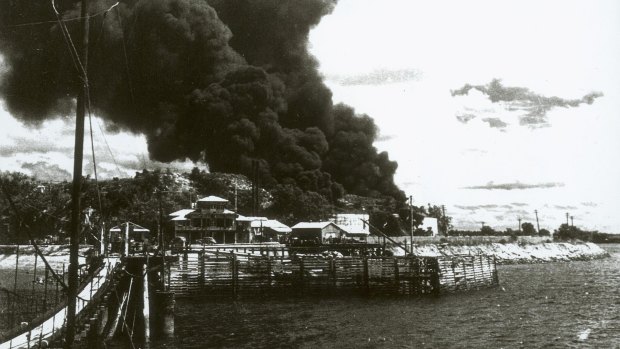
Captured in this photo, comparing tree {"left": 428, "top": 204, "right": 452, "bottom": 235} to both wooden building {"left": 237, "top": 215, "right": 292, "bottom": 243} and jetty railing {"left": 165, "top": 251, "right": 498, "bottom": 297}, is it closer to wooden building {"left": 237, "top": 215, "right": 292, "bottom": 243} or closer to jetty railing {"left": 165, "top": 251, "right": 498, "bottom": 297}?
wooden building {"left": 237, "top": 215, "right": 292, "bottom": 243}

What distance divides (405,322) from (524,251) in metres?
76.6

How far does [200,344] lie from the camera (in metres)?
24.1

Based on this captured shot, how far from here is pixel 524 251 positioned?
100438 millimetres

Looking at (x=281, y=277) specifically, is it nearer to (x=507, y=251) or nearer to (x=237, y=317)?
(x=237, y=317)

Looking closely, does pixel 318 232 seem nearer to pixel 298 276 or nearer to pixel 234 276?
pixel 298 276

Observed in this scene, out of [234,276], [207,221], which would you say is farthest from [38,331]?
[207,221]

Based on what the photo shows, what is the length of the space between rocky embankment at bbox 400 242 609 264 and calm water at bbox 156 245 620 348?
141 feet

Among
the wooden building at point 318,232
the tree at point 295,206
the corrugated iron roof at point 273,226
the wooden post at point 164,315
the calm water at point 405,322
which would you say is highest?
the tree at point 295,206

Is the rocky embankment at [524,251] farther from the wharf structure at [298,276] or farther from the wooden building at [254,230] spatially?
the wharf structure at [298,276]

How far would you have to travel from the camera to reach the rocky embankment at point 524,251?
87.4 meters

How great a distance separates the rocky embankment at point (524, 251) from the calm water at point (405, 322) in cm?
4303

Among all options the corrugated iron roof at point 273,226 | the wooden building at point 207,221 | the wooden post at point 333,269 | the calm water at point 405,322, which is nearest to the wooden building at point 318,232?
the corrugated iron roof at point 273,226

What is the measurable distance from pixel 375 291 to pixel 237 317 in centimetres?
1325

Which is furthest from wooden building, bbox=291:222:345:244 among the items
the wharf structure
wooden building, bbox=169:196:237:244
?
the wharf structure
